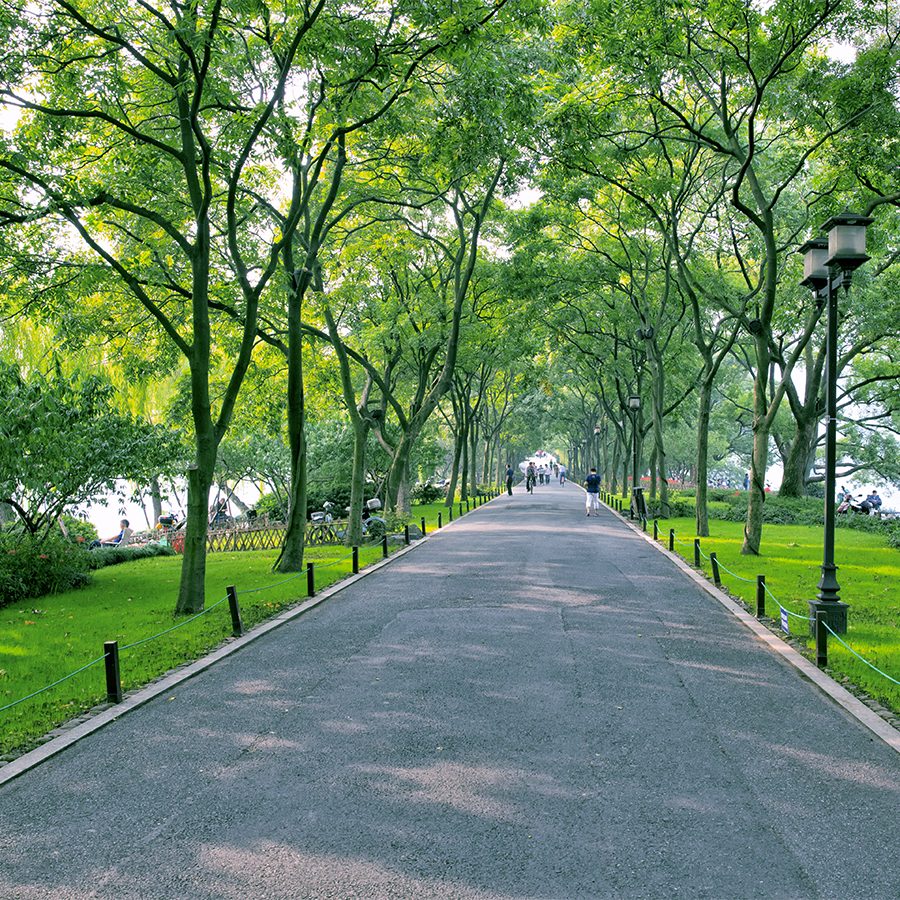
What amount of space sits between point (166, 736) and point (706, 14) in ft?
41.0

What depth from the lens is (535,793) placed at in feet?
16.4

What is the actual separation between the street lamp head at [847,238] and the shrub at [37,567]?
14.6 meters

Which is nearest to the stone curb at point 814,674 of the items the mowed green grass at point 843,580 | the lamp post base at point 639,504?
the mowed green grass at point 843,580

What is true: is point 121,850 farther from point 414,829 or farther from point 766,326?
point 766,326

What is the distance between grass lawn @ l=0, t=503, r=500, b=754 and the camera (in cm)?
724

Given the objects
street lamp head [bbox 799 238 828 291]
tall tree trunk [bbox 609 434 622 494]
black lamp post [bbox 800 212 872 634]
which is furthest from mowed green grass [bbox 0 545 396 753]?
tall tree trunk [bbox 609 434 622 494]

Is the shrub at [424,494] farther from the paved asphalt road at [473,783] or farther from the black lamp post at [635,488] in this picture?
the paved asphalt road at [473,783]

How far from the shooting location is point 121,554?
22.4m

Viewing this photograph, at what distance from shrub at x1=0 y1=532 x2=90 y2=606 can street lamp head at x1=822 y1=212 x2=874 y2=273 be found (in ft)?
47.9

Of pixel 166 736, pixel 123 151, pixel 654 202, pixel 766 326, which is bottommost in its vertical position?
pixel 166 736

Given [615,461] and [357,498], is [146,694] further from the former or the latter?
[615,461]

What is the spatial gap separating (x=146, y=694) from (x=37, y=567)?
31.6 ft

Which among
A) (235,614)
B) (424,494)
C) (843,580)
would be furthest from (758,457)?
(424,494)

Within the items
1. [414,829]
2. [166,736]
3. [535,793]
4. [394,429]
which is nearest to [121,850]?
[414,829]
